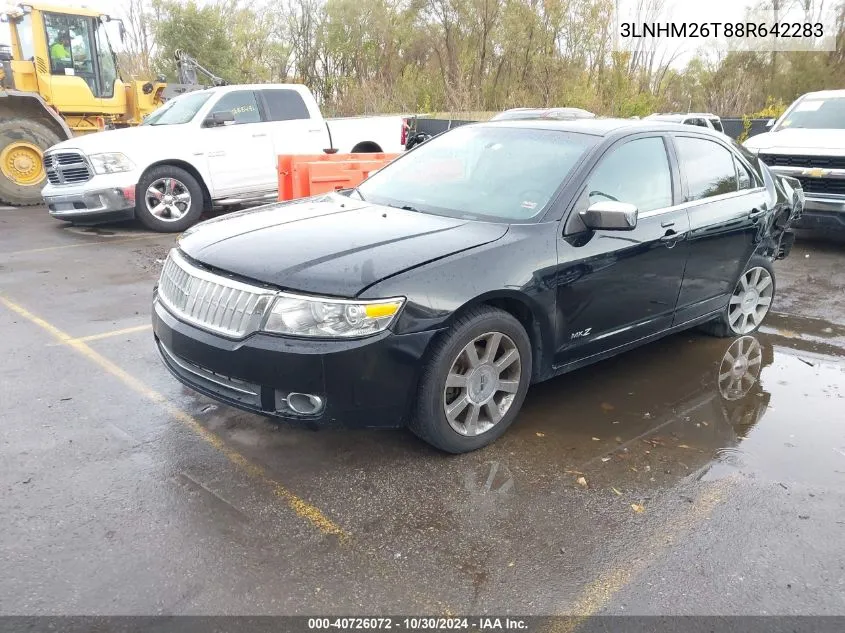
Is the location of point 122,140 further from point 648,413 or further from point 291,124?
point 648,413

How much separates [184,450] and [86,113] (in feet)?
37.6

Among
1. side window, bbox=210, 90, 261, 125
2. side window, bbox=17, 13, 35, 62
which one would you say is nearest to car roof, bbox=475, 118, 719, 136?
side window, bbox=210, 90, 261, 125

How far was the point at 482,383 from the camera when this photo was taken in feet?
11.8

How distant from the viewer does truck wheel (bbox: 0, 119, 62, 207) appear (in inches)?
449

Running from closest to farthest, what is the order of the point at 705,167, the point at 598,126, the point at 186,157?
the point at 598,126 < the point at 705,167 < the point at 186,157

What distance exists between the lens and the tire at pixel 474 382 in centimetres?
335

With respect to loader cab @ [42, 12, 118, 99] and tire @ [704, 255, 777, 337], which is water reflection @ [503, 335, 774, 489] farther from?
loader cab @ [42, 12, 118, 99]

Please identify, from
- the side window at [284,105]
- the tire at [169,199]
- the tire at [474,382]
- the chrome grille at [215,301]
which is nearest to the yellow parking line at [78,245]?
the tire at [169,199]

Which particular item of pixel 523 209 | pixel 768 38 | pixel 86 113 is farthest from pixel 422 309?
pixel 768 38

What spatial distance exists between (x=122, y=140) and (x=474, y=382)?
7.61 metres

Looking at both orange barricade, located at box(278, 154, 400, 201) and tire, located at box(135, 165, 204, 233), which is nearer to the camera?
orange barricade, located at box(278, 154, 400, 201)

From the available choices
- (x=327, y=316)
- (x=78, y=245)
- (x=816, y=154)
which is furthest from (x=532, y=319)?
(x=816, y=154)

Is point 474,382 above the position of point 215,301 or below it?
below

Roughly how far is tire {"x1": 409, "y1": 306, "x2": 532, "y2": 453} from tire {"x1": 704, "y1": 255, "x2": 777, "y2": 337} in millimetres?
2426
